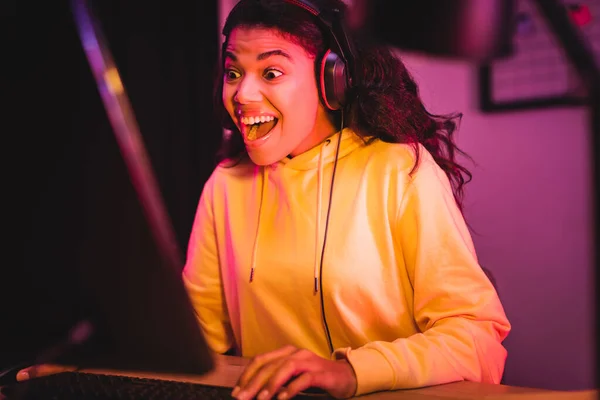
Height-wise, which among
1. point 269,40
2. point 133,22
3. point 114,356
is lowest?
point 114,356

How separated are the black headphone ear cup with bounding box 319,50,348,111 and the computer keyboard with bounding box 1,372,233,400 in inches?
22.8

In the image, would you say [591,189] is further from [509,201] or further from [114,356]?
[509,201]

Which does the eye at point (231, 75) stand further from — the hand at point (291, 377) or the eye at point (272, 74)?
the hand at point (291, 377)

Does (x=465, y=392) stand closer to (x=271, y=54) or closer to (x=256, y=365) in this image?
(x=256, y=365)

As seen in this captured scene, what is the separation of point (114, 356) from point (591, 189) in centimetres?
49

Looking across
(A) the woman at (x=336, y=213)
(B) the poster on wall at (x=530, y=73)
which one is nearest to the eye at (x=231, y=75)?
(A) the woman at (x=336, y=213)

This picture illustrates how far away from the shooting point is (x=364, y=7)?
600 millimetres

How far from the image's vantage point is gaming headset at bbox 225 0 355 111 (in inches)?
43.8

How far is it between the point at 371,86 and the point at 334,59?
0.39ft

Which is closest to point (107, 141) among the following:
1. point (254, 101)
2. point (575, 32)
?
point (575, 32)

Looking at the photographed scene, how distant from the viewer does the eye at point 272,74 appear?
1.14m

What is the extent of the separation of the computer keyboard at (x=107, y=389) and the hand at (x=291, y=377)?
0.11ft

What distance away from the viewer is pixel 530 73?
5.41 feet

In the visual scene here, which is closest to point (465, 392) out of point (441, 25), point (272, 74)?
point (441, 25)
